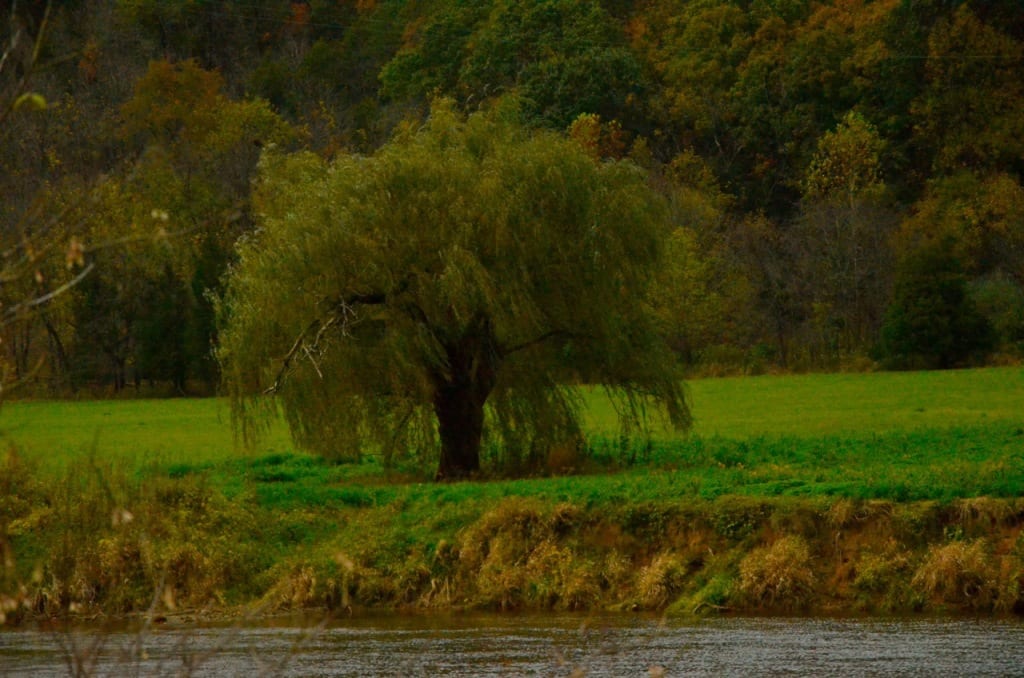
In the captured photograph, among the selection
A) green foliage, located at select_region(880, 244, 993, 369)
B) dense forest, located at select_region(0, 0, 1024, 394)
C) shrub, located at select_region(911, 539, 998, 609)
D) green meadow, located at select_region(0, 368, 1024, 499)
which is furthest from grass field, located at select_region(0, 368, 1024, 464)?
shrub, located at select_region(911, 539, 998, 609)

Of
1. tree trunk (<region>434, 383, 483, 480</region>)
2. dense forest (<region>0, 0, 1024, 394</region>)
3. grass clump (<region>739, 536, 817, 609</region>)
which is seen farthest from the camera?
dense forest (<region>0, 0, 1024, 394</region>)

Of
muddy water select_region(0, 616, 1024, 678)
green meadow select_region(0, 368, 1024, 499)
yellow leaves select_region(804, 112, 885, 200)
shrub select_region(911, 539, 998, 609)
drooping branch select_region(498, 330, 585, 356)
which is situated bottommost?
muddy water select_region(0, 616, 1024, 678)

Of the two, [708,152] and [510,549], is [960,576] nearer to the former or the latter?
[510,549]

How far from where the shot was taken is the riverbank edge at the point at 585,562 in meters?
24.2

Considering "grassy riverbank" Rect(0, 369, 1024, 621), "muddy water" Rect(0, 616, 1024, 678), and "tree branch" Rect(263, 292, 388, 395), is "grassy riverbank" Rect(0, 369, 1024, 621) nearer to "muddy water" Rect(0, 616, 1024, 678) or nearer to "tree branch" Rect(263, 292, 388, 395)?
"muddy water" Rect(0, 616, 1024, 678)

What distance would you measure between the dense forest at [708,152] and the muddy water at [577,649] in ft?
138

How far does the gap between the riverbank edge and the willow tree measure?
13.3 ft

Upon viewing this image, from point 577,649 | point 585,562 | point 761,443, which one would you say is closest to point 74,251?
point 577,649

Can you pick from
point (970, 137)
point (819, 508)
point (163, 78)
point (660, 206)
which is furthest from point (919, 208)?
point (819, 508)

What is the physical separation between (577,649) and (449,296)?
11.0 m

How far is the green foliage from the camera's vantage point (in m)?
62.7

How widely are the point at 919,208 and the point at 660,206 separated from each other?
50221 millimetres

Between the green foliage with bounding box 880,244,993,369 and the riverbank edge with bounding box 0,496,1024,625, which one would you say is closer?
the riverbank edge with bounding box 0,496,1024,625

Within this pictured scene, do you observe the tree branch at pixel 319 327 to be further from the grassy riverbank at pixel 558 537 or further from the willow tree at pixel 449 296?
the grassy riverbank at pixel 558 537
